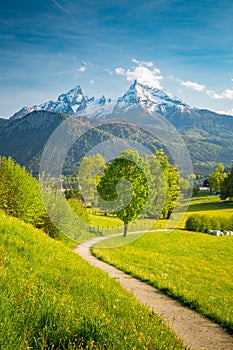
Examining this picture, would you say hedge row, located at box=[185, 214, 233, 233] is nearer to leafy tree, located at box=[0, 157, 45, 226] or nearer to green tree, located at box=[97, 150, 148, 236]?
green tree, located at box=[97, 150, 148, 236]

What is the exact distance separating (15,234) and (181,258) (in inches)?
1035

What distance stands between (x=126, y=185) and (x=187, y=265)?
1265 centimetres

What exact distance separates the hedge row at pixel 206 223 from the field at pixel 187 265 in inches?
221

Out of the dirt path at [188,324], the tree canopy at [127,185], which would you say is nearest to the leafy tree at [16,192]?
the dirt path at [188,324]

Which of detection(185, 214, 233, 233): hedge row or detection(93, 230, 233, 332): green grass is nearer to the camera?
detection(93, 230, 233, 332): green grass

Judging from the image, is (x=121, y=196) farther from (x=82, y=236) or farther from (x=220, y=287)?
(x=220, y=287)

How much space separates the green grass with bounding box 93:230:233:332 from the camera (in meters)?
15.2

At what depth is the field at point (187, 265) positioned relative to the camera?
15188mm

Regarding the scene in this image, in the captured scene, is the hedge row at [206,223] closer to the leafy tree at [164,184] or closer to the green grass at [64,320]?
the leafy tree at [164,184]

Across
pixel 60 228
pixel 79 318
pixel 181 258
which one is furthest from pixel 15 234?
pixel 181 258

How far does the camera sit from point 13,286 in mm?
7199

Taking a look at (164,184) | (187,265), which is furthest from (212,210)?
(187,265)

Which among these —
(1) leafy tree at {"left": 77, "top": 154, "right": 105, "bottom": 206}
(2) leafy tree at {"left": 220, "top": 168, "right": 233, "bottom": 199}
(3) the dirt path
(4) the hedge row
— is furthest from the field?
(2) leafy tree at {"left": 220, "top": 168, "right": 233, "bottom": 199}

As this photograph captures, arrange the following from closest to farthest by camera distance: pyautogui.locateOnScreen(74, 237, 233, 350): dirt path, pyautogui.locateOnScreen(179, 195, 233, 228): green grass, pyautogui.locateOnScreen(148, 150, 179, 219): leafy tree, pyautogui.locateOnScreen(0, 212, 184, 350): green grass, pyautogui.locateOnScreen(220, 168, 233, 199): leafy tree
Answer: pyautogui.locateOnScreen(0, 212, 184, 350): green grass, pyautogui.locateOnScreen(74, 237, 233, 350): dirt path, pyautogui.locateOnScreen(148, 150, 179, 219): leafy tree, pyautogui.locateOnScreen(179, 195, 233, 228): green grass, pyautogui.locateOnScreen(220, 168, 233, 199): leafy tree
